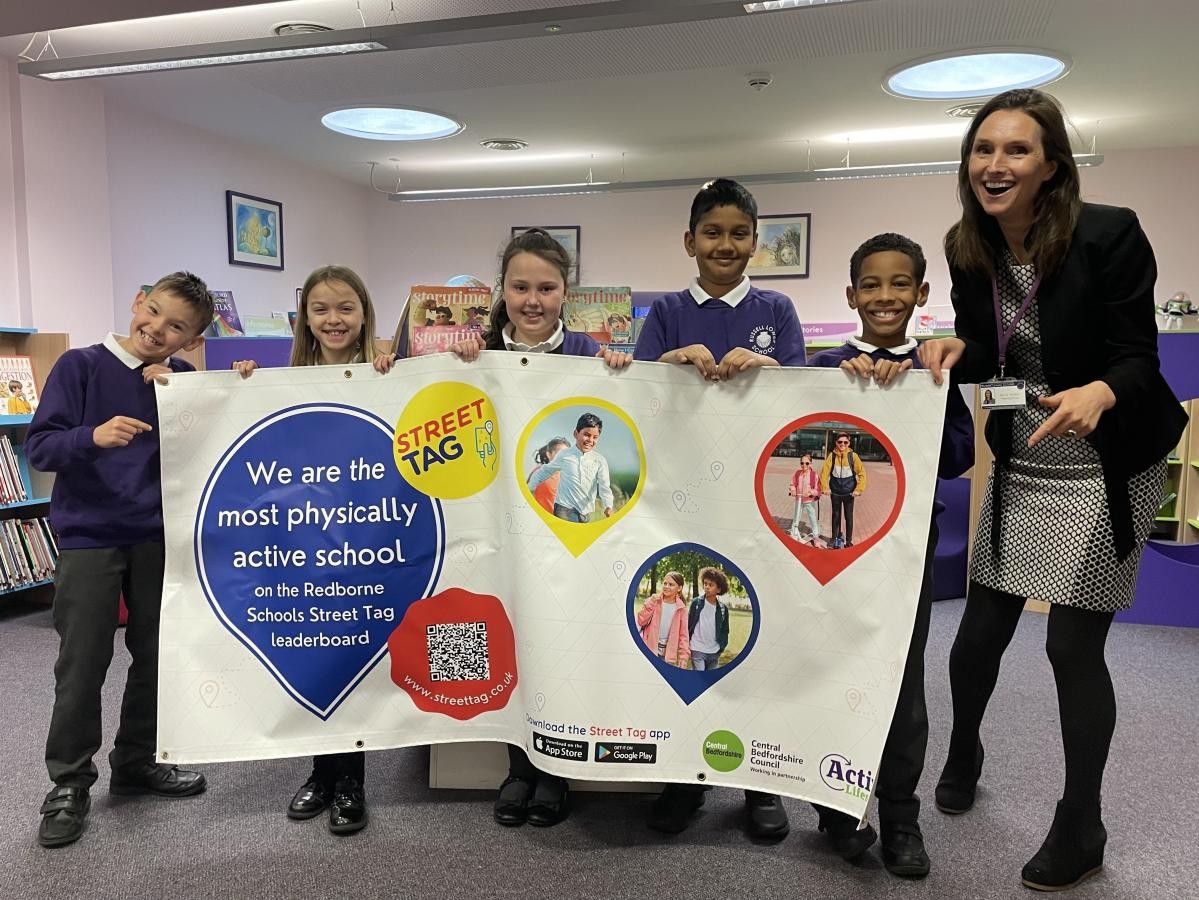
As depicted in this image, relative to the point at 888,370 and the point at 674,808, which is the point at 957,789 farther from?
the point at 888,370

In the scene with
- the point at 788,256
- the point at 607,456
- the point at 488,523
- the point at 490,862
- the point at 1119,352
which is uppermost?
the point at 788,256

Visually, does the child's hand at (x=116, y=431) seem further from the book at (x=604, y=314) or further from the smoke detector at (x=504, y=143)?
the smoke detector at (x=504, y=143)

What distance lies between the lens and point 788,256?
8391 millimetres

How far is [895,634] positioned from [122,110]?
6692 millimetres

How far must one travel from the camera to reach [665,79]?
17.7 feet

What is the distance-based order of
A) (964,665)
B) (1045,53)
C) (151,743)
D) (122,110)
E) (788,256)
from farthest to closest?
(788,256) < (122,110) < (1045,53) < (151,743) < (964,665)

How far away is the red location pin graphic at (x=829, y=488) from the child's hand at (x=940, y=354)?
0.16m

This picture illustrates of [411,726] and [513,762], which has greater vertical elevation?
[411,726]

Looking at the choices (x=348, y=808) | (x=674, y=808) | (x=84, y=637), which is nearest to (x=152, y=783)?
(x=84, y=637)

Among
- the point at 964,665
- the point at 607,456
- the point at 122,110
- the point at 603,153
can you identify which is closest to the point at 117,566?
the point at 607,456

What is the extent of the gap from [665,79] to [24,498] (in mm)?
4422

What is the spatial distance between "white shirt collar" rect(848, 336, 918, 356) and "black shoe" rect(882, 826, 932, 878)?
1044mm

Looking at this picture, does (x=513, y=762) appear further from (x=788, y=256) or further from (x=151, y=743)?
(x=788, y=256)

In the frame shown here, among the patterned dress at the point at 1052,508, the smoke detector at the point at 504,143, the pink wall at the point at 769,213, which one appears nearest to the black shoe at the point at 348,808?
the patterned dress at the point at 1052,508
